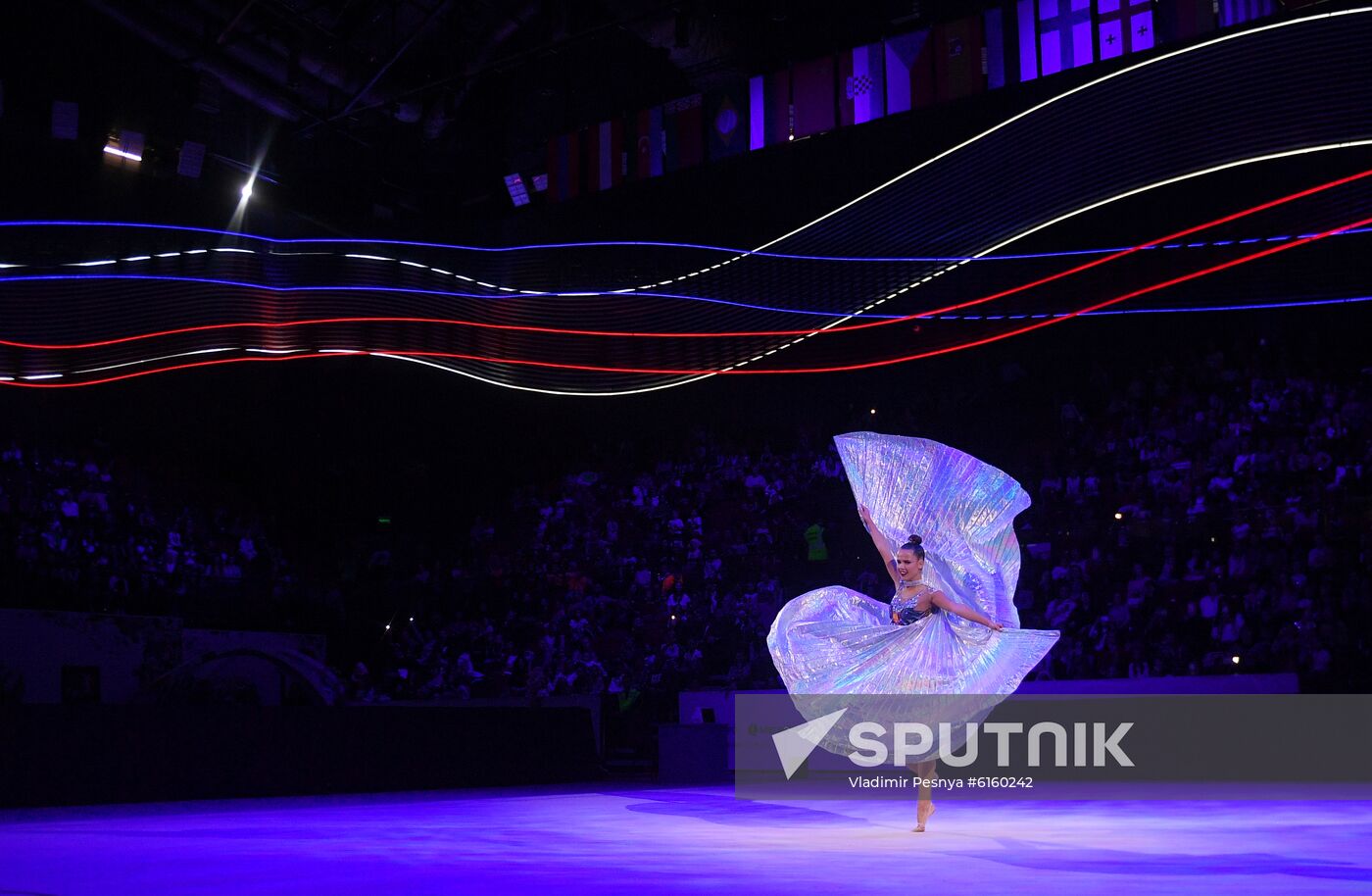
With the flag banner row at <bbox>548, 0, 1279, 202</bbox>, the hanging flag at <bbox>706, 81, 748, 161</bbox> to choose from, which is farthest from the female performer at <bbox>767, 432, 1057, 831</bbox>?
the hanging flag at <bbox>706, 81, 748, 161</bbox>

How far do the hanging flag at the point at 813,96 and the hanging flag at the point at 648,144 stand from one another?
262 centimetres

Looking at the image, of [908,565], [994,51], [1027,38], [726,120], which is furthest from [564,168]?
[908,565]

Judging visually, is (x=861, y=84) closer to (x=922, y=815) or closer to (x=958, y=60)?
(x=958, y=60)

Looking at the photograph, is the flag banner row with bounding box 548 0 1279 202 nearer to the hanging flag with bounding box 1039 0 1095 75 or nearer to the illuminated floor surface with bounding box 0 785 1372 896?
the hanging flag with bounding box 1039 0 1095 75

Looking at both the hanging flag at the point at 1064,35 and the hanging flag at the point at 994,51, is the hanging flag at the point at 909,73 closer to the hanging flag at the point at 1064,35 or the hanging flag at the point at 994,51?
the hanging flag at the point at 994,51

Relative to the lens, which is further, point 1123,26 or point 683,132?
point 683,132

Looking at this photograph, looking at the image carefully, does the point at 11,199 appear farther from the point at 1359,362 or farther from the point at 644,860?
the point at 1359,362

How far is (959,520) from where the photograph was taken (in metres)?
9.73

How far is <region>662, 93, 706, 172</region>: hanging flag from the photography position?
2245 centimetres

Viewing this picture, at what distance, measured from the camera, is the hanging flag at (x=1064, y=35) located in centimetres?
1864

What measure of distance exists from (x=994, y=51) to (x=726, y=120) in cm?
471

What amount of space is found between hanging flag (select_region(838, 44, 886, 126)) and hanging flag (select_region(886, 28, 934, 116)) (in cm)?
14

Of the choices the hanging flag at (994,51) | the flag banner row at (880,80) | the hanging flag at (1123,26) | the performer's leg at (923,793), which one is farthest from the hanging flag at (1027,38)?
the performer's leg at (923,793)

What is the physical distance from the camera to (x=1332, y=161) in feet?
60.6
